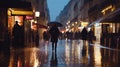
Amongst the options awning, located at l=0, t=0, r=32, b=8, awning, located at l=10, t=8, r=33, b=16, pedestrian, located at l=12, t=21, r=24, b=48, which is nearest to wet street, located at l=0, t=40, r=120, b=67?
awning, located at l=0, t=0, r=32, b=8

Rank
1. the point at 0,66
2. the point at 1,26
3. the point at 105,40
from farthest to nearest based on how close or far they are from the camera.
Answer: the point at 105,40
the point at 1,26
the point at 0,66

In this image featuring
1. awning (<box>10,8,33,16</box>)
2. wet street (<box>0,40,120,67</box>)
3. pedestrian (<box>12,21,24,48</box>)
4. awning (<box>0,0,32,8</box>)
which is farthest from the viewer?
awning (<box>10,8,33,16</box>)

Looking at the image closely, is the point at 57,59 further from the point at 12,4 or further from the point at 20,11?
the point at 20,11

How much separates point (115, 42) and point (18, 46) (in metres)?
8.93

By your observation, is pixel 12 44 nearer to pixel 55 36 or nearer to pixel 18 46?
pixel 18 46

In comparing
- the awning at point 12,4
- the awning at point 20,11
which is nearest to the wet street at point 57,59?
the awning at point 12,4

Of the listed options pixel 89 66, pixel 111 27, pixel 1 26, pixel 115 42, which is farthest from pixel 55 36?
pixel 111 27

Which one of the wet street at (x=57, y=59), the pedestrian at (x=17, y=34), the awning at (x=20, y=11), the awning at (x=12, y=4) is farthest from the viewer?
the awning at (x=20, y=11)

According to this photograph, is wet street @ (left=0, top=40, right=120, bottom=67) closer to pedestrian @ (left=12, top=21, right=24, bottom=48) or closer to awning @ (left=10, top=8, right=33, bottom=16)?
pedestrian @ (left=12, top=21, right=24, bottom=48)

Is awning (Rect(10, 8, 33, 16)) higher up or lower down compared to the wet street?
higher up

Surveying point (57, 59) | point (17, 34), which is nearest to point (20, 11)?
point (17, 34)

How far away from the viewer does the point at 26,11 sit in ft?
113

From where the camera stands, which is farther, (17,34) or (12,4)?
(17,34)

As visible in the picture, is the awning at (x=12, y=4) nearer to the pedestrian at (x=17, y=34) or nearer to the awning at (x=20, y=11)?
the awning at (x=20, y=11)
